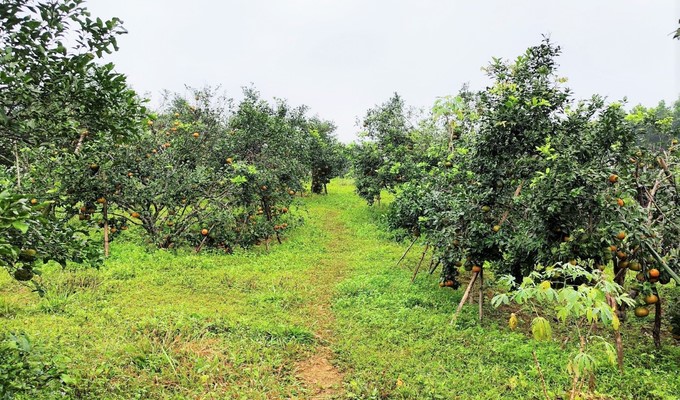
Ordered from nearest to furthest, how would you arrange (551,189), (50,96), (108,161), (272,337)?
1. (50,96)
2. (551,189)
3. (272,337)
4. (108,161)

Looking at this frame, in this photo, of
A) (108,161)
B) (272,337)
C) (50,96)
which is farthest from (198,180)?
(50,96)

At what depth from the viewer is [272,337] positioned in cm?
573

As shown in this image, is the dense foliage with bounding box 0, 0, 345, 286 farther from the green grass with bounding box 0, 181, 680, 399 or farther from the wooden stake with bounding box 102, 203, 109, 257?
the green grass with bounding box 0, 181, 680, 399

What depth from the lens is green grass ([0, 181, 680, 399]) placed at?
4.49m

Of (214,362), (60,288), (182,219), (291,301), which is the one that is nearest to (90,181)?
(182,219)

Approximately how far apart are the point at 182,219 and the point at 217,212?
96 centimetres

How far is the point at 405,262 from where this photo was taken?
10.4m

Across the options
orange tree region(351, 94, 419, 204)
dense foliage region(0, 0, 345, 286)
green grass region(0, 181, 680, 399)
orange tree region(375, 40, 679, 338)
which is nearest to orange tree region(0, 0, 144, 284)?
dense foliage region(0, 0, 345, 286)

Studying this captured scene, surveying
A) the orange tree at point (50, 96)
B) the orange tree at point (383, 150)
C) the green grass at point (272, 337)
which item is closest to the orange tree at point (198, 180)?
the green grass at point (272, 337)

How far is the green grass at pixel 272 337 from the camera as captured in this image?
4.49 meters

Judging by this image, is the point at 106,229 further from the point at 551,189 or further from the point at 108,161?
the point at 551,189

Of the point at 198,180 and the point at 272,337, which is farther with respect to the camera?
the point at 198,180

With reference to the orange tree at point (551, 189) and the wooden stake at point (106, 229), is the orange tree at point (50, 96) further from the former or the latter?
the wooden stake at point (106, 229)

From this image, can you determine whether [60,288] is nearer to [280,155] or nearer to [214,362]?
[214,362]
